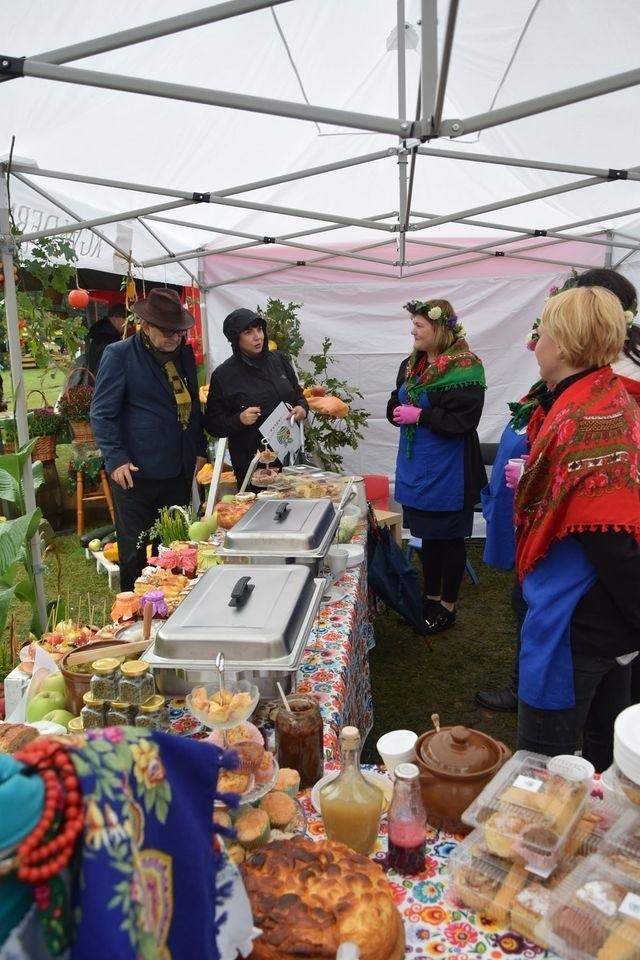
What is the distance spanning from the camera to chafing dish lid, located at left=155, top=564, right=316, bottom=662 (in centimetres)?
157

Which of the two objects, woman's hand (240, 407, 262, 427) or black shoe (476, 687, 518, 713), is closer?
black shoe (476, 687, 518, 713)

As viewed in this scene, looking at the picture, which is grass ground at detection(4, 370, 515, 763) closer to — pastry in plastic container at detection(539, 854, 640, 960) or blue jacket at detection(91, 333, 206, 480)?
blue jacket at detection(91, 333, 206, 480)

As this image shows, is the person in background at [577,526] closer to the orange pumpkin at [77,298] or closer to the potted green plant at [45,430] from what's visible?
the orange pumpkin at [77,298]

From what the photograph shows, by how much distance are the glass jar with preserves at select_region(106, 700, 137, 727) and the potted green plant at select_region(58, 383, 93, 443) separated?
4.87m

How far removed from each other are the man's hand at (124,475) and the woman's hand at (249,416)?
651 mm

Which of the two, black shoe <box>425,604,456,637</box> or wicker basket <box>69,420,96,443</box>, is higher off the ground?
wicker basket <box>69,420,96,443</box>

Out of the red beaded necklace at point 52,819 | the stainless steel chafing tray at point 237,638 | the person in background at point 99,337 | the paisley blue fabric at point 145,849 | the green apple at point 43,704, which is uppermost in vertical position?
the person in background at point 99,337

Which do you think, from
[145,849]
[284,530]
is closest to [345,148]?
[284,530]

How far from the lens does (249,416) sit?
3.78 m

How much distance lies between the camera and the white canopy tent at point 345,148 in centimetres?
236

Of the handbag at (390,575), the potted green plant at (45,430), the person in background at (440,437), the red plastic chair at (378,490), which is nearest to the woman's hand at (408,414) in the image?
the person in background at (440,437)

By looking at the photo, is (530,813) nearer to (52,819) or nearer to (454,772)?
(454,772)

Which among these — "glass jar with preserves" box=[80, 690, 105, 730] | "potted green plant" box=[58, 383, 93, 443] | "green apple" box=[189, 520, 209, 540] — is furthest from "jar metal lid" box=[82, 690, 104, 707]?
"potted green plant" box=[58, 383, 93, 443]

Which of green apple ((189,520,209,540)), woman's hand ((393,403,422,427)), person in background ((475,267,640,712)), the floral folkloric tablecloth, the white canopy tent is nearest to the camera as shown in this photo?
the floral folkloric tablecloth
